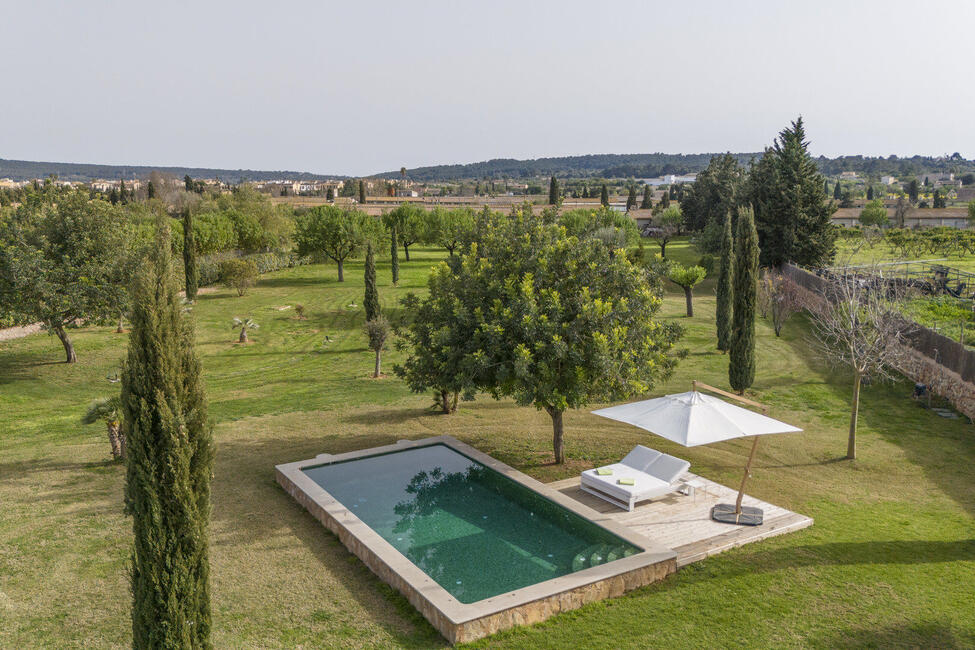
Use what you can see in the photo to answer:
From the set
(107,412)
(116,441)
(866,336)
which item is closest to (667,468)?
(866,336)

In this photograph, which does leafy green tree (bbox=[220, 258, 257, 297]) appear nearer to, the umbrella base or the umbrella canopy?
the umbrella canopy

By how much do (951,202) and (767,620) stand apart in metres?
128

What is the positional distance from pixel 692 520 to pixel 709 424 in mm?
1635

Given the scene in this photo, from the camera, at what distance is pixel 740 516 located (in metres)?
11.4

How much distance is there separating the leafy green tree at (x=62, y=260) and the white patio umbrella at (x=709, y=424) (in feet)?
68.1

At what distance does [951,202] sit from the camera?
369ft

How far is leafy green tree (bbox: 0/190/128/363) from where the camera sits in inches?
947

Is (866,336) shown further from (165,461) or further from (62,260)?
(62,260)

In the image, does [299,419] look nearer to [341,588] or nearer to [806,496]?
[341,588]

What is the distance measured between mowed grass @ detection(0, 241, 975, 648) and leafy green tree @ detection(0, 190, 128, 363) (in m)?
2.63

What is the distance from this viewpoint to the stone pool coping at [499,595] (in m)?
8.51

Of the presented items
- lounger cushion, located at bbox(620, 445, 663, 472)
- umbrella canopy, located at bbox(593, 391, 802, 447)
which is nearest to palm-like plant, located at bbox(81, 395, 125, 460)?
umbrella canopy, located at bbox(593, 391, 802, 447)

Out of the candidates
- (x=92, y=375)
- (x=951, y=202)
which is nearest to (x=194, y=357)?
(x=92, y=375)

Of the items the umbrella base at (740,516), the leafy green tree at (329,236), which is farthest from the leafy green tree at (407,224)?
the umbrella base at (740,516)
